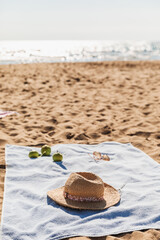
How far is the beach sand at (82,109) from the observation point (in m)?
4.75

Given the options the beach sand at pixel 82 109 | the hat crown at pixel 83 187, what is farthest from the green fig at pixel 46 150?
the hat crown at pixel 83 187

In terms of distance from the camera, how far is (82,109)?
21.7 feet

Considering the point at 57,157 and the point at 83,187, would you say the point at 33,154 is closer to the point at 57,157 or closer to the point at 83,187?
the point at 57,157

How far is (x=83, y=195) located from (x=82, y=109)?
410 cm

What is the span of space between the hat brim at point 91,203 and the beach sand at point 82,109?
0.36m

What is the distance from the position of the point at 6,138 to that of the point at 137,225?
9.28 ft

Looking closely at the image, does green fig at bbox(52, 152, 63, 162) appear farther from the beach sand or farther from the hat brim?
the hat brim

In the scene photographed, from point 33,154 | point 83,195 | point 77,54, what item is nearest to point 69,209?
point 83,195

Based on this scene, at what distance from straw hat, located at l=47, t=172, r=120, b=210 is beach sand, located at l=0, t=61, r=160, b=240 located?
389 mm

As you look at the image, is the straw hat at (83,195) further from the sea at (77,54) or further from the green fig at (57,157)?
the sea at (77,54)

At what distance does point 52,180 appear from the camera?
326cm

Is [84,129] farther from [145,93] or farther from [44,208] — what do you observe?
[145,93]

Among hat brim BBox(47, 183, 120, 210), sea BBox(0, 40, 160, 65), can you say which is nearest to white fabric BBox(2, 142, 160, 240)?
hat brim BBox(47, 183, 120, 210)

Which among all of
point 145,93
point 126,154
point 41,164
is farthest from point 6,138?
point 145,93
